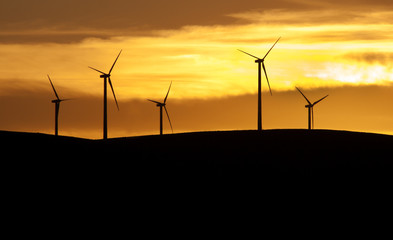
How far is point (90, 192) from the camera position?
184 ft

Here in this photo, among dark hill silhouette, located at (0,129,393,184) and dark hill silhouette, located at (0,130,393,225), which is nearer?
dark hill silhouette, located at (0,130,393,225)

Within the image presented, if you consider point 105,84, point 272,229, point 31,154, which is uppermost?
point 105,84

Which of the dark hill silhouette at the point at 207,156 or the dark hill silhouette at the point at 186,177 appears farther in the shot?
the dark hill silhouette at the point at 207,156

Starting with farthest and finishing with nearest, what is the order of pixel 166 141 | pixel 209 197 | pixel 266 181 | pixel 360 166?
pixel 166 141, pixel 360 166, pixel 266 181, pixel 209 197

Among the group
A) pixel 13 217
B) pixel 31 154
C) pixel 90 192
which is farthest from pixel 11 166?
pixel 13 217

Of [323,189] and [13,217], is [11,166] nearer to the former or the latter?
[13,217]

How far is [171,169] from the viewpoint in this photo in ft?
210

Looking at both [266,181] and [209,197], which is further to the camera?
[266,181]

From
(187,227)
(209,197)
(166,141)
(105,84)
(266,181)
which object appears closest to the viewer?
(187,227)

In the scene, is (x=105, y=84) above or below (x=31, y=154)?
above

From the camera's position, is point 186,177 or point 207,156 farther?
point 207,156

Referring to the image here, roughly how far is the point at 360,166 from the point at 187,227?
83.8 ft

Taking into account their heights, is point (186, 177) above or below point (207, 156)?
below

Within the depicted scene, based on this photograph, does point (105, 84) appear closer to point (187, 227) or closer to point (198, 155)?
point (198, 155)
